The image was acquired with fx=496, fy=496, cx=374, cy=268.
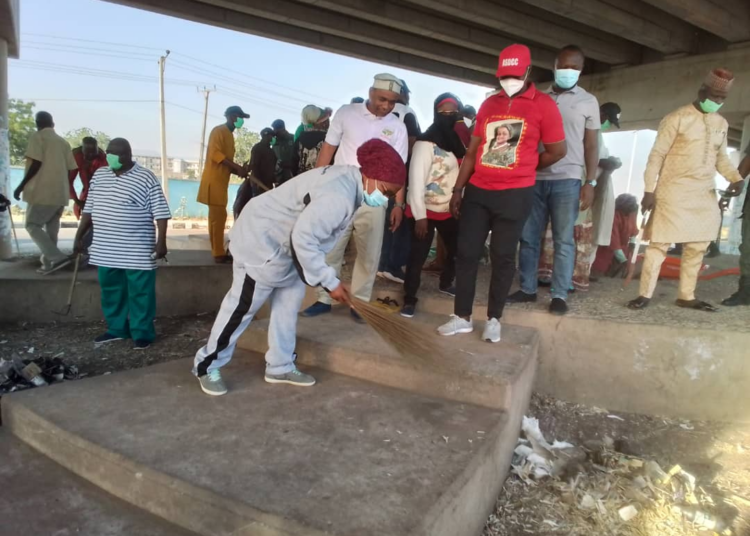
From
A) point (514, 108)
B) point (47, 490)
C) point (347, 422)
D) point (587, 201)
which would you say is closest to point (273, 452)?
point (347, 422)

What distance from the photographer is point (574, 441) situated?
135 inches

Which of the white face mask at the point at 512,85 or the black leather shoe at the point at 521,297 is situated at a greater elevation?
the white face mask at the point at 512,85

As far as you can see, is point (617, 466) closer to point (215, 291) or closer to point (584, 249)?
point (584, 249)

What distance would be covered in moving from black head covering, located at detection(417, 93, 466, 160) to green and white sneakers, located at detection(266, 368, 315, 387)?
2.08 meters

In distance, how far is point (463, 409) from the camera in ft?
8.90

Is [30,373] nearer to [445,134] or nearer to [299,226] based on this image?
[299,226]

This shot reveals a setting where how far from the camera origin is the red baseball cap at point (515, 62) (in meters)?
3.06

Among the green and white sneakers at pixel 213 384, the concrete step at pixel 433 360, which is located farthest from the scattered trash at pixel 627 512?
the green and white sneakers at pixel 213 384

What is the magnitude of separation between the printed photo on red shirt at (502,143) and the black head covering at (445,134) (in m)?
0.69

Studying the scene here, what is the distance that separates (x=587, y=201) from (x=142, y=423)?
3.41 m

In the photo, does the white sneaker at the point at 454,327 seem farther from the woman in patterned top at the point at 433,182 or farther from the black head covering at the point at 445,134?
the black head covering at the point at 445,134

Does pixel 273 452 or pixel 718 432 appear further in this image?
pixel 718 432

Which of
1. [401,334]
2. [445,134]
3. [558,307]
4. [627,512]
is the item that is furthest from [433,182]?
[627,512]

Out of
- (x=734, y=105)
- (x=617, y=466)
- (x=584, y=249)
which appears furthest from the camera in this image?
(x=734, y=105)
